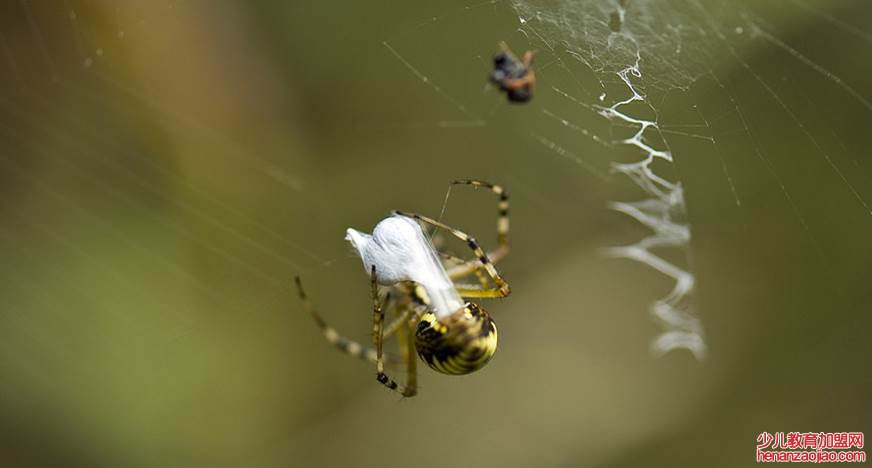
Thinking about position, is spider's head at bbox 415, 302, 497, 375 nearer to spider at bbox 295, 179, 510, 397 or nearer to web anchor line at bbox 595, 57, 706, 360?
spider at bbox 295, 179, 510, 397

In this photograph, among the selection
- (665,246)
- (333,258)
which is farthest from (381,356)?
(665,246)

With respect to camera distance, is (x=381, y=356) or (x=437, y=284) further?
(x=381, y=356)

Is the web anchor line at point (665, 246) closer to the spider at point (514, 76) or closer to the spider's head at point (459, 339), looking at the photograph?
the spider at point (514, 76)

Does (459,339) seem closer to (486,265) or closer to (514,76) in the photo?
(486,265)

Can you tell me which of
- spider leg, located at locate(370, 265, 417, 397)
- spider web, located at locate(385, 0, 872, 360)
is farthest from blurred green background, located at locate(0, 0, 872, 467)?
spider leg, located at locate(370, 265, 417, 397)

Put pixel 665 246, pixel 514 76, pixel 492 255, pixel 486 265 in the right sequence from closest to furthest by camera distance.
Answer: pixel 514 76 < pixel 486 265 < pixel 492 255 < pixel 665 246

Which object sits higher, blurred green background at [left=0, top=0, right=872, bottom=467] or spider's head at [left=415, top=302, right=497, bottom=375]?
blurred green background at [left=0, top=0, right=872, bottom=467]
